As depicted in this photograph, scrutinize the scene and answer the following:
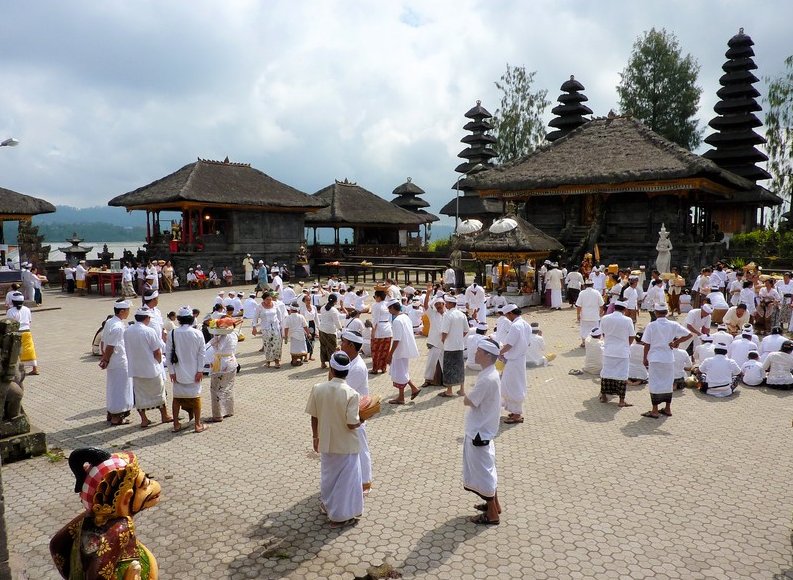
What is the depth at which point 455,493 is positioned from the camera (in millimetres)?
6043

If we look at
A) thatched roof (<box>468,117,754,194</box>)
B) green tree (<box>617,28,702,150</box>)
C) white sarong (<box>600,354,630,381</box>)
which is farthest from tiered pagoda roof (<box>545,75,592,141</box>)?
white sarong (<box>600,354,630,381</box>)

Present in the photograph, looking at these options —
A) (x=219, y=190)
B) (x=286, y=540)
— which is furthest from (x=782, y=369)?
(x=219, y=190)

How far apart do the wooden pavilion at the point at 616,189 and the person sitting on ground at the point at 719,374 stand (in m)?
16.0

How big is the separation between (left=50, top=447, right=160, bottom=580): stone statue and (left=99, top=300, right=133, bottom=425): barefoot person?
521 cm

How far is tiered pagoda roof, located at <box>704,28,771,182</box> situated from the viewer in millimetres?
36438

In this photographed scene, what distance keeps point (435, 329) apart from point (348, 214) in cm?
2815

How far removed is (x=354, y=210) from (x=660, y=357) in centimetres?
3112

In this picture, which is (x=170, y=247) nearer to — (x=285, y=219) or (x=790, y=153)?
(x=285, y=219)

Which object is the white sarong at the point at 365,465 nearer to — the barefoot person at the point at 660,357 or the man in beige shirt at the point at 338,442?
the man in beige shirt at the point at 338,442

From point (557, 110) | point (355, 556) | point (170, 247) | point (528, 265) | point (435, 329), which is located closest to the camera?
point (355, 556)

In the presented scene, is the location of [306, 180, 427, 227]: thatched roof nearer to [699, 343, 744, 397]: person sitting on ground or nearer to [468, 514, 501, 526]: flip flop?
[699, 343, 744, 397]: person sitting on ground

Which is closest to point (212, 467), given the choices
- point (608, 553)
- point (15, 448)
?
point (15, 448)

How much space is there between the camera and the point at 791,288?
15.7m

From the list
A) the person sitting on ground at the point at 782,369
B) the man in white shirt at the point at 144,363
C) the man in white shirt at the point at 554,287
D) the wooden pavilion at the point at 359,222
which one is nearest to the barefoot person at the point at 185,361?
the man in white shirt at the point at 144,363
